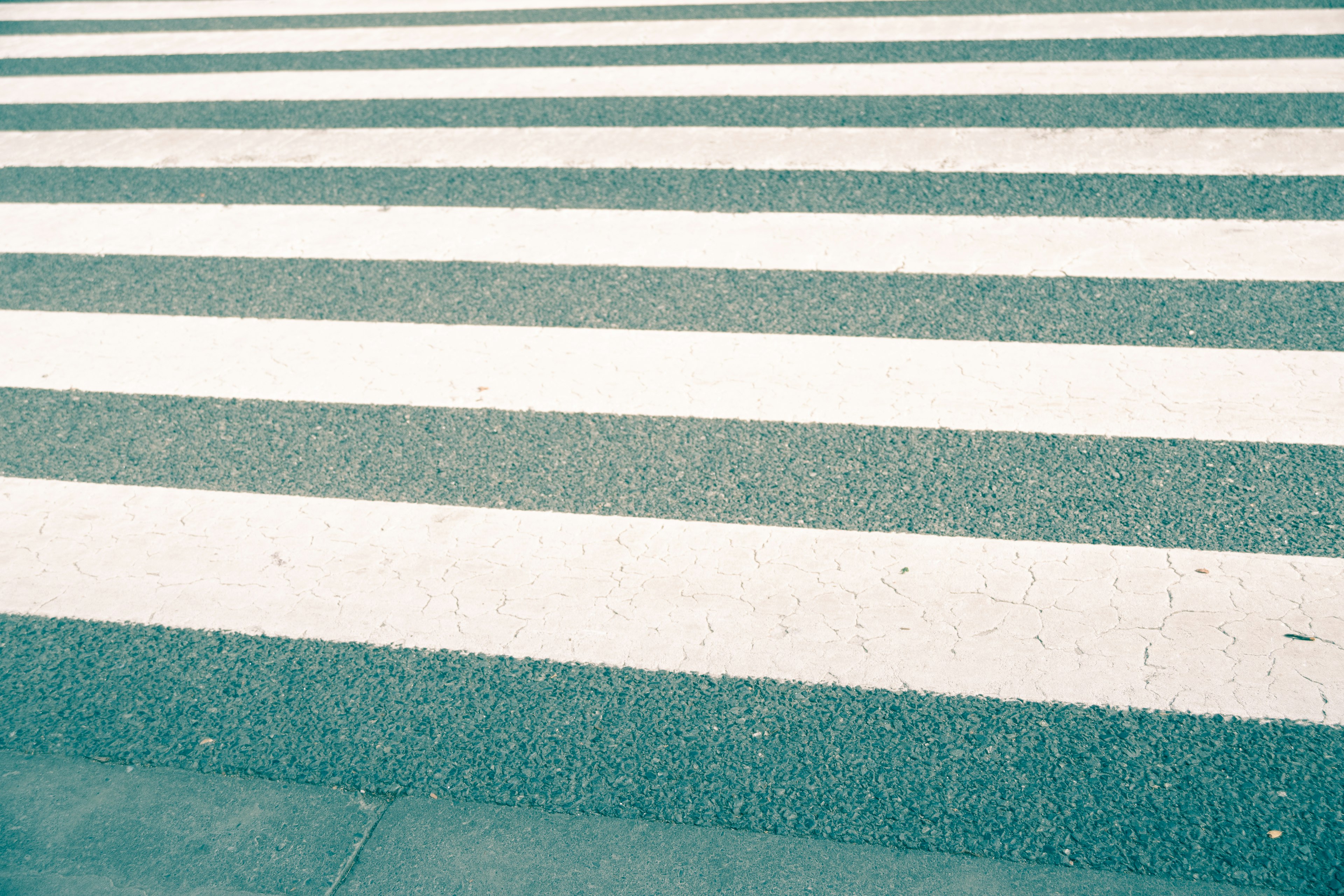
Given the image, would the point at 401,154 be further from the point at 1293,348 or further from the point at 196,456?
the point at 1293,348

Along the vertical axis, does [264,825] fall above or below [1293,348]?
below

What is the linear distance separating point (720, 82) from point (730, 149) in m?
1.07

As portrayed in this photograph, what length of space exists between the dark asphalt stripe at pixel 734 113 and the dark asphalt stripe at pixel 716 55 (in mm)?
682

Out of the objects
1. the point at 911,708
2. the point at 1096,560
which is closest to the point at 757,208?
the point at 1096,560

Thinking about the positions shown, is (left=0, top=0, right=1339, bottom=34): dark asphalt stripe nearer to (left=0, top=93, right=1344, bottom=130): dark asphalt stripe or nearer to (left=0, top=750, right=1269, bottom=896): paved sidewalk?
(left=0, top=93, right=1344, bottom=130): dark asphalt stripe

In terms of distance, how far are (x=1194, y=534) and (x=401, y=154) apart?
4513 mm

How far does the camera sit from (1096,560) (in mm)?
3008

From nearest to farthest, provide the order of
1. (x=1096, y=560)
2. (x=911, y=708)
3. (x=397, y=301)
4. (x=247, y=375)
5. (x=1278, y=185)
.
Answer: (x=911, y=708) → (x=1096, y=560) → (x=247, y=375) → (x=397, y=301) → (x=1278, y=185)

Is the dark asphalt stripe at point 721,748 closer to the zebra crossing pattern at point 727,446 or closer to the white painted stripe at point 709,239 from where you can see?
the zebra crossing pattern at point 727,446

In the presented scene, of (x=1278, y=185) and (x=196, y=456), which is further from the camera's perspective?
(x=1278, y=185)

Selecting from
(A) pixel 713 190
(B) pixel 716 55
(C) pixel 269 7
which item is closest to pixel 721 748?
(A) pixel 713 190

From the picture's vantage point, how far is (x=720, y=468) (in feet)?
11.3

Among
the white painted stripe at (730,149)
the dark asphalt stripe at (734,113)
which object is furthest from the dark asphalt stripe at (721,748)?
the dark asphalt stripe at (734,113)

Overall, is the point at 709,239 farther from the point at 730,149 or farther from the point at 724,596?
the point at 724,596
